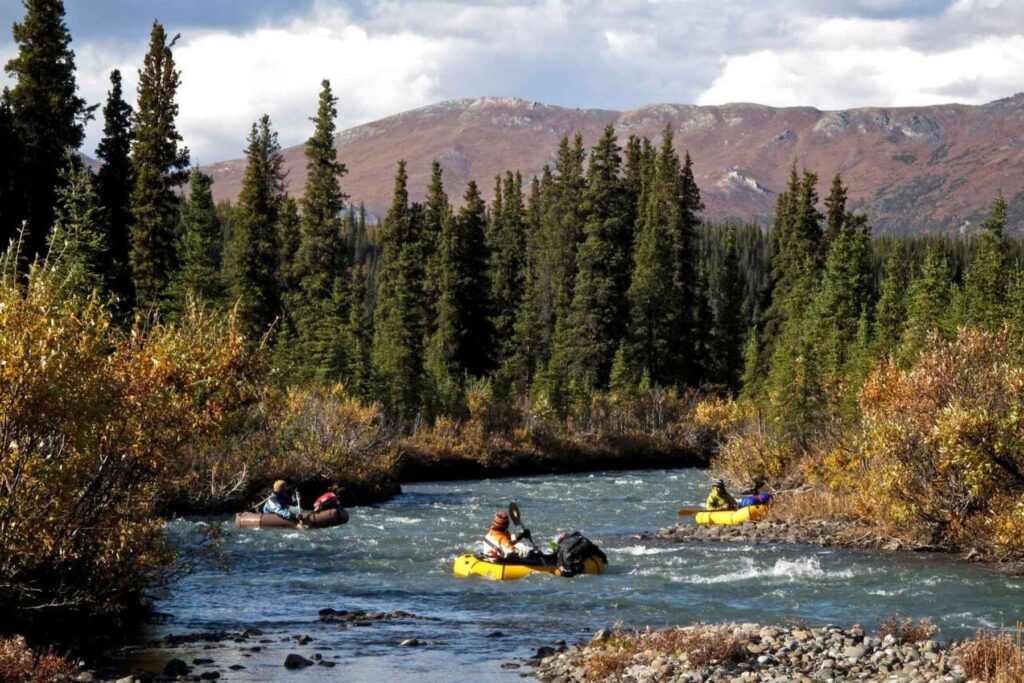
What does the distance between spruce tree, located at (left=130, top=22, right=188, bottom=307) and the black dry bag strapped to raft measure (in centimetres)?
3345

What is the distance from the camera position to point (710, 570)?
26297 millimetres

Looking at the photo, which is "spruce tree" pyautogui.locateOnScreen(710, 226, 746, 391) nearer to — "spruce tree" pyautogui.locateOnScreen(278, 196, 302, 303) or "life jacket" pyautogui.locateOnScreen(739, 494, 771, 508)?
"spruce tree" pyautogui.locateOnScreen(278, 196, 302, 303)

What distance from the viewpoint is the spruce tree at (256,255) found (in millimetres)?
62125

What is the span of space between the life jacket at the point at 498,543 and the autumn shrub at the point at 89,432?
26.8 feet

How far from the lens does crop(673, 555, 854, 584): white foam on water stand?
82.4 feet

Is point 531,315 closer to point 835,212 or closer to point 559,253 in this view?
point 559,253

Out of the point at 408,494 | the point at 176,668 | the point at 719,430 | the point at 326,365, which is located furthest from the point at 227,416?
the point at 719,430

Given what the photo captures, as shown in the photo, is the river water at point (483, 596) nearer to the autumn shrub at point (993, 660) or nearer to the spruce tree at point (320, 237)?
the autumn shrub at point (993, 660)

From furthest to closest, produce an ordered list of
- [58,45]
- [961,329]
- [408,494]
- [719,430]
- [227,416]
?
[719,430]
[58,45]
[408,494]
[961,329]
[227,416]

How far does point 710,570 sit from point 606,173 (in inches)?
2328

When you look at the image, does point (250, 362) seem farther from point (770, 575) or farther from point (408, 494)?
point (408, 494)

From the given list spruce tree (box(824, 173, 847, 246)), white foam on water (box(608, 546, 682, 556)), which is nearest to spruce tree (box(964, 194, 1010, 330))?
white foam on water (box(608, 546, 682, 556))

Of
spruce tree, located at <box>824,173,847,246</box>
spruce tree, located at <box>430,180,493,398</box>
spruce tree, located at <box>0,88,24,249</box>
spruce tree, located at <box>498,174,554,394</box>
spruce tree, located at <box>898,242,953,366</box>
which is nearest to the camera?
spruce tree, located at <box>898,242,953,366</box>

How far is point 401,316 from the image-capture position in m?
64.2
